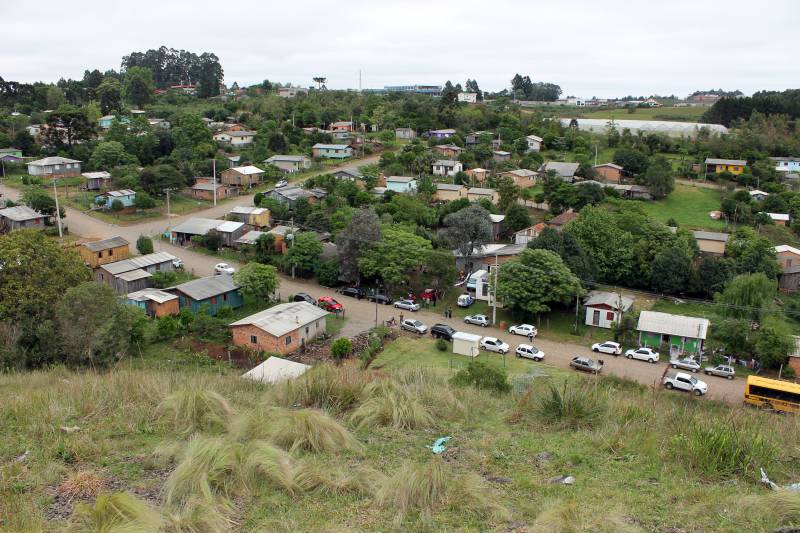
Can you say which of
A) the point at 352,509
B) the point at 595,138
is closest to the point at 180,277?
the point at 352,509

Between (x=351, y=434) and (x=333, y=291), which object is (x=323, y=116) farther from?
(x=351, y=434)

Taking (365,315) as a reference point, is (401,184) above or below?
above

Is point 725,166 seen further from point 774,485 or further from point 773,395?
point 774,485

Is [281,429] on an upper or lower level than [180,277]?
upper

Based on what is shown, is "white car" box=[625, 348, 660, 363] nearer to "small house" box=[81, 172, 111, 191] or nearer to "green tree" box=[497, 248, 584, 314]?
"green tree" box=[497, 248, 584, 314]

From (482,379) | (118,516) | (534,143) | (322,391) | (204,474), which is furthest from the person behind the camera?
(534,143)

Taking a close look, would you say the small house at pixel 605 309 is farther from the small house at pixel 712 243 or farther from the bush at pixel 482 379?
the bush at pixel 482 379

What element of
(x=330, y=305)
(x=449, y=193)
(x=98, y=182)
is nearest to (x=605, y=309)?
(x=330, y=305)
